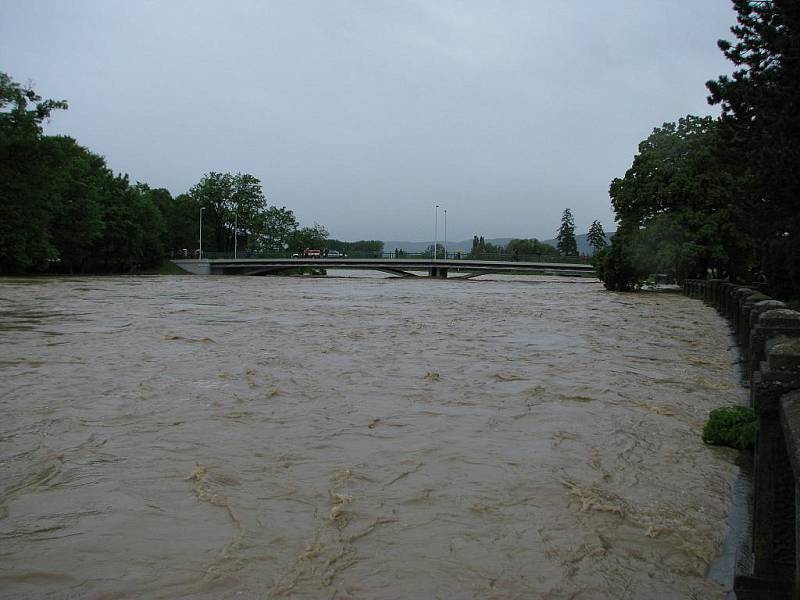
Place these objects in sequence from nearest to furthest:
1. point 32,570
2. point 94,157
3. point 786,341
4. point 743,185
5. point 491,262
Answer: point 786,341 < point 32,570 < point 743,185 < point 94,157 < point 491,262

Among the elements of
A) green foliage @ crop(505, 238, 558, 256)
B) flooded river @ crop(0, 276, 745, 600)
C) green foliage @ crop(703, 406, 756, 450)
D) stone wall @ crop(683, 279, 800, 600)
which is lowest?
flooded river @ crop(0, 276, 745, 600)

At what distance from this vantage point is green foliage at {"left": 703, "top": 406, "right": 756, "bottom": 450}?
7.20 meters

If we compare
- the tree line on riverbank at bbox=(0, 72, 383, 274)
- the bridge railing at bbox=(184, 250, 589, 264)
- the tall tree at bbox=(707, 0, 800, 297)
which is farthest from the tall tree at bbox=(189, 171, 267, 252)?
the tall tree at bbox=(707, 0, 800, 297)

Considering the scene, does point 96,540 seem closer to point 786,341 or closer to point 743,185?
point 786,341

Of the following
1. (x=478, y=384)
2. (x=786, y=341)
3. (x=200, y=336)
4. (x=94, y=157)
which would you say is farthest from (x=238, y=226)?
(x=786, y=341)

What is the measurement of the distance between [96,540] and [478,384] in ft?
23.4

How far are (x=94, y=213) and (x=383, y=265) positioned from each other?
37.1 meters

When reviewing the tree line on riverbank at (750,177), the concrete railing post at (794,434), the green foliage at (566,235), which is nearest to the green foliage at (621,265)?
the tree line on riverbank at (750,177)

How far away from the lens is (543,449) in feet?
24.4

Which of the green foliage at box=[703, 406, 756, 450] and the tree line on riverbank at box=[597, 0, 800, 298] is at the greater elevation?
the tree line on riverbank at box=[597, 0, 800, 298]

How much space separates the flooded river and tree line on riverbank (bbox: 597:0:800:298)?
5872mm

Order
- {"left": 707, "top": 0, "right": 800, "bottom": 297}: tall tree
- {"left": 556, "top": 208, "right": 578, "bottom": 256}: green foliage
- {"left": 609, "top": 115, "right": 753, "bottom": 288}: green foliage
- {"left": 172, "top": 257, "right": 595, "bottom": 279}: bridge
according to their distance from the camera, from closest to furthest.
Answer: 1. {"left": 707, "top": 0, "right": 800, "bottom": 297}: tall tree
2. {"left": 609, "top": 115, "right": 753, "bottom": 288}: green foliage
3. {"left": 172, "top": 257, "right": 595, "bottom": 279}: bridge
4. {"left": 556, "top": 208, "right": 578, "bottom": 256}: green foliage

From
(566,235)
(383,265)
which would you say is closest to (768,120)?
(383,265)

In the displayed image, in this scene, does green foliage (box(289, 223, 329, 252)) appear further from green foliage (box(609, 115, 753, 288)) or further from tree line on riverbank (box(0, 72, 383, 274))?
green foliage (box(609, 115, 753, 288))
